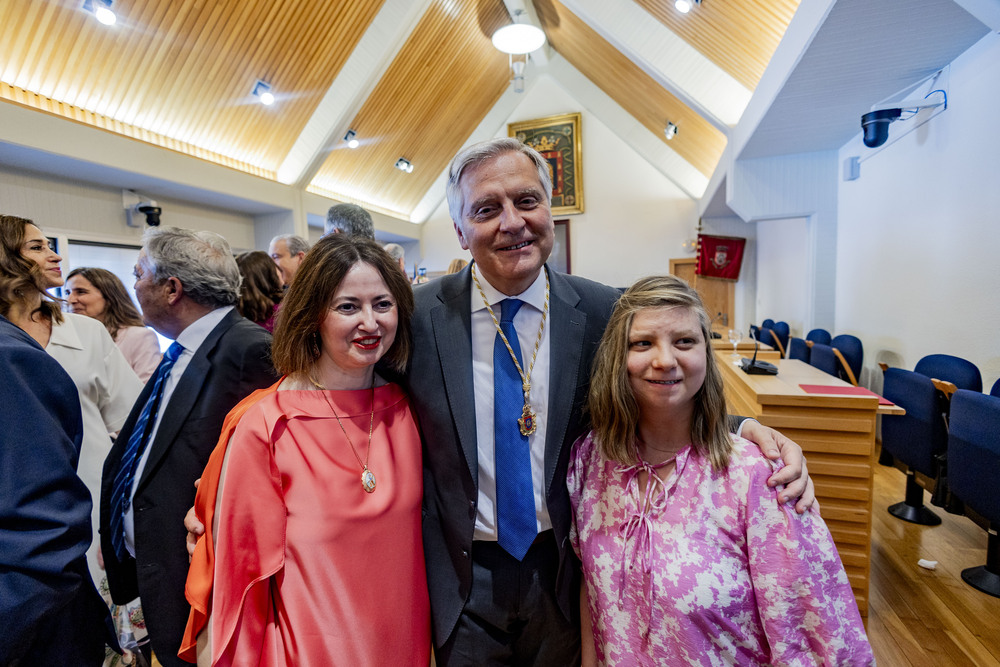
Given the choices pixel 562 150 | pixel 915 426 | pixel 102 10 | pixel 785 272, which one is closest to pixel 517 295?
pixel 915 426

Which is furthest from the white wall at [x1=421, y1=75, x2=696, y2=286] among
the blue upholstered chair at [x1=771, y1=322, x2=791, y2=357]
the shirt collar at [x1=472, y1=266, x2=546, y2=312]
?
the shirt collar at [x1=472, y1=266, x2=546, y2=312]

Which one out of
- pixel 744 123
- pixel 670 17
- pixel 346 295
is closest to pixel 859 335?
pixel 744 123

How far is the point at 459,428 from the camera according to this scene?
3.94ft

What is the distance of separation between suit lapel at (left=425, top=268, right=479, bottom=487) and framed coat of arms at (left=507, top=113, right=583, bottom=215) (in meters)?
8.43

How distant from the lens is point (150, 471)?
136cm

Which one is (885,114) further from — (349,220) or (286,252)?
(286,252)

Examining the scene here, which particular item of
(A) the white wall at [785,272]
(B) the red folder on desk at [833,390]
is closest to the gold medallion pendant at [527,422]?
(B) the red folder on desk at [833,390]

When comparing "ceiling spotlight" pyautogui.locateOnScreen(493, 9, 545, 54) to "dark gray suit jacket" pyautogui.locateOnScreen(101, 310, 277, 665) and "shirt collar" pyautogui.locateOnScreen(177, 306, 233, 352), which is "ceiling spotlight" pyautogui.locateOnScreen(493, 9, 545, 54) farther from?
"dark gray suit jacket" pyautogui.locateOnScreen(101, 310, 277, 665)

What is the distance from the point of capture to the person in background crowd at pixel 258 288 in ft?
7.61

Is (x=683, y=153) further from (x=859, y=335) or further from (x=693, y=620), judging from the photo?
(x=693, y=620)

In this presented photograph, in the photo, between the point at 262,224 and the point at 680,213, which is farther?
the point at 680,213

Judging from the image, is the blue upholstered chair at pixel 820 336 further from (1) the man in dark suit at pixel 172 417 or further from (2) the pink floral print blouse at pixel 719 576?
Answer: (1) the man in dark suit at pixel 172 417

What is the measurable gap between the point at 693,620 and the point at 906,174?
15.5ft

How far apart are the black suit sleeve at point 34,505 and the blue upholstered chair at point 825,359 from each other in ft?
15.4
